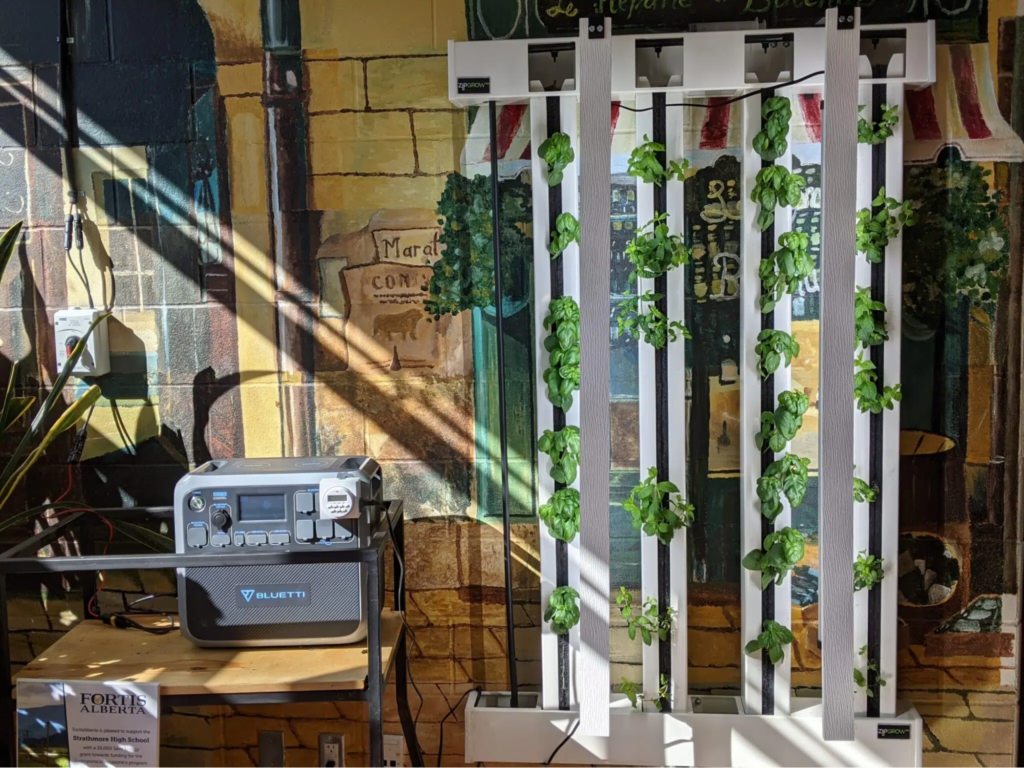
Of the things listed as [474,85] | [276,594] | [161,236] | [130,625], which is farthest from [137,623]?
[474,85]

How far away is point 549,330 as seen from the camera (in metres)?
2.38

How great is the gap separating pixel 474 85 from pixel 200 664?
1.50 m

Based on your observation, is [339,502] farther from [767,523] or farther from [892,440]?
[892,440]

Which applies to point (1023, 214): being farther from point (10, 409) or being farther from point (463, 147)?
point (10, 409)

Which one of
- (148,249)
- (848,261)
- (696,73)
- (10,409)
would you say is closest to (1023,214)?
(848,261)

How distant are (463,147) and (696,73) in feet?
2.05

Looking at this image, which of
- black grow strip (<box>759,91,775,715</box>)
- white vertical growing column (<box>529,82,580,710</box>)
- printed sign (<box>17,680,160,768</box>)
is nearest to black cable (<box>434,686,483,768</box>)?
white vertical growing column (<box>529,82,580,710</box>)

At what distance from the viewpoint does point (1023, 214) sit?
2.35m

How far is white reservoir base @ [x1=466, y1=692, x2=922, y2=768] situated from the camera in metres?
2.39

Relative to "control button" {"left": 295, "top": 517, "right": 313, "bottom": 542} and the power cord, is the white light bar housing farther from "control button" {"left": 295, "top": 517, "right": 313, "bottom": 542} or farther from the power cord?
the power cord

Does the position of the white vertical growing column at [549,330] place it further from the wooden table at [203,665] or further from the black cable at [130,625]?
the black cable at [130,625]

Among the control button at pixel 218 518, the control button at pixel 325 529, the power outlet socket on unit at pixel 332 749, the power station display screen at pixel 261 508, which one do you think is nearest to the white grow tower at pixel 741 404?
the power outlet socket on unit at pixel 332 749

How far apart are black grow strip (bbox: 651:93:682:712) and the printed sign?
1245 millimetres

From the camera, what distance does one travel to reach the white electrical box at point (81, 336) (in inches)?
101
